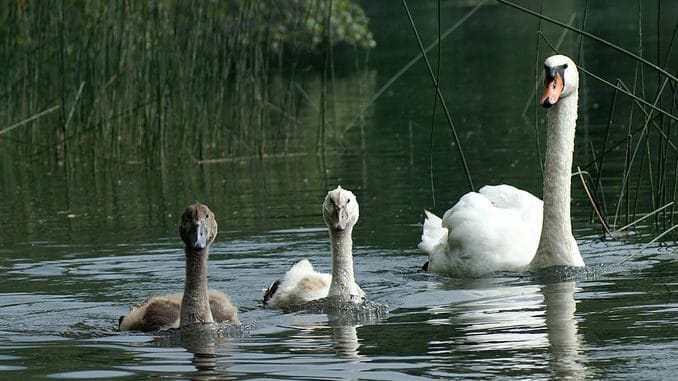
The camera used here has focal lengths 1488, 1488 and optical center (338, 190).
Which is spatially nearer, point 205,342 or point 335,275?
point 205,342

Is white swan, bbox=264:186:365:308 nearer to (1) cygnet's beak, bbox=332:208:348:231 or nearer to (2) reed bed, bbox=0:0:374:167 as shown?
(1) cygnet's beak, bbox=332:208:348:231

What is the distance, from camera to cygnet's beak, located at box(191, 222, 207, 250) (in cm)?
828

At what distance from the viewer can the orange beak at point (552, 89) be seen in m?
9.93

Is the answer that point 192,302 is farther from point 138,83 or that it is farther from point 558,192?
point 138,83

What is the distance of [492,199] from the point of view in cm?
1137

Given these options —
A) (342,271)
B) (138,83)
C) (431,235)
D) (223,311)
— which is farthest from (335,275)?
(138,83)

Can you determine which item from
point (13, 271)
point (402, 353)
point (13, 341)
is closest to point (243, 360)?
point (402, 353)

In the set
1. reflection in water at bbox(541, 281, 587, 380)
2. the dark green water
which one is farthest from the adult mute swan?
reflection in water at bbox(541, 281, 587, 380)

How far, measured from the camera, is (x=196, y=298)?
335 inches

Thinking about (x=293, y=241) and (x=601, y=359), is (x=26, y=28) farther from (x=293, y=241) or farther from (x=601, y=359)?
(x=601, y=359)

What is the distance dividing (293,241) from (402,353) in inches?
195

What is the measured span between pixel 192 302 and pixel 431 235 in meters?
3.30

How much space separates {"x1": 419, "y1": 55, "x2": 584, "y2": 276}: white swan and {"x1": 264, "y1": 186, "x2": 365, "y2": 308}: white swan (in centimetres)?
115

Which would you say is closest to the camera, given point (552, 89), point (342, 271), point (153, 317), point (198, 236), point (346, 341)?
point (346, 341)
